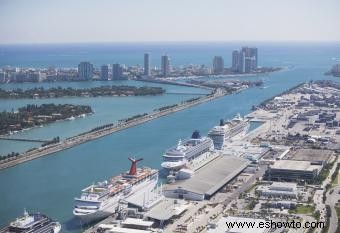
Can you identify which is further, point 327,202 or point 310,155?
point 310,155

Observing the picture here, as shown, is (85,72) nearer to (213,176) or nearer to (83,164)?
(83,164)

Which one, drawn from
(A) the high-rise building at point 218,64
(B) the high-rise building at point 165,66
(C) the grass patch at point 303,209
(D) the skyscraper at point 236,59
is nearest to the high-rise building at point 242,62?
(D) the skyscraper at point 236,59

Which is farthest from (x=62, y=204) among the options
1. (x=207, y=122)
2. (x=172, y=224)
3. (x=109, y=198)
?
(x=207, y=122)

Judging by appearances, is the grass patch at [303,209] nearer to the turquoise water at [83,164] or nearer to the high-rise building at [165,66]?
the turquoise water at [83,164]

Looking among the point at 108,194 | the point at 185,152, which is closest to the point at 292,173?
the point at 185,152

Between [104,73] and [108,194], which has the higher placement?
[104,73]

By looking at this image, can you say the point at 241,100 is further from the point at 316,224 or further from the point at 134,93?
the point at 316,224
